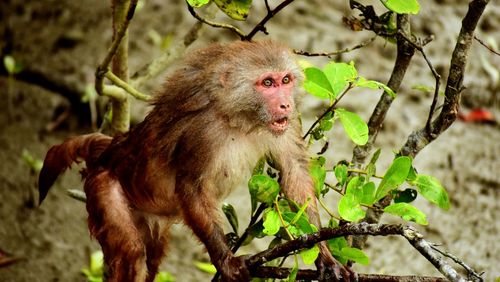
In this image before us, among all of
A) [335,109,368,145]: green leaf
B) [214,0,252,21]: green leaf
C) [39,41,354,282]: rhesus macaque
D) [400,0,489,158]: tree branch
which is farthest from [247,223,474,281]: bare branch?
[214,0,252,21]: green leaf

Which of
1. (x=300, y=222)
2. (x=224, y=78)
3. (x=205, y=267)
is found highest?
(x=224, y=78)

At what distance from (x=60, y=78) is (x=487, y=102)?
495 centimetres

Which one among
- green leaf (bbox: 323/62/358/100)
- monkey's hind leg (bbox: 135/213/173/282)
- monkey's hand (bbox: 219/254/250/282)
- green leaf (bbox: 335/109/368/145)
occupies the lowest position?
monkey's hind leg (bbox: 135/213/173/282)

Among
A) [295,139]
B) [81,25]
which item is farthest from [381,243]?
[81,25]

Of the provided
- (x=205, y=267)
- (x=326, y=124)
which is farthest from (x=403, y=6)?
(x=205, y=267)

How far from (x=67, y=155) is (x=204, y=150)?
3.95ft

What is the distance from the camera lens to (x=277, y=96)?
4426 millimetres

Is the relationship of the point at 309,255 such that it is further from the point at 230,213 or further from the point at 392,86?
the point at 392,86

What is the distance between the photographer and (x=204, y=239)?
171 inches

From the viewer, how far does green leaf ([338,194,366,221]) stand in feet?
11.4

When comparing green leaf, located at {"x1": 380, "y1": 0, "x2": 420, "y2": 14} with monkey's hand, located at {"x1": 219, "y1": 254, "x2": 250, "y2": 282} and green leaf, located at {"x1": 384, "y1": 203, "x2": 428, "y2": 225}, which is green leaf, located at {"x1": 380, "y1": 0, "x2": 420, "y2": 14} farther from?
monkey's hand, located at {"x1": 219, "y1": 254, "x2": 250, "y2": 282}

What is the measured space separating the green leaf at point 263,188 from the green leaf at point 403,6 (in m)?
1.04

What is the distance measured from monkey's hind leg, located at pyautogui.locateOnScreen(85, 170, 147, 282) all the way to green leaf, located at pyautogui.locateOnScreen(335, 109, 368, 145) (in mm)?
1710

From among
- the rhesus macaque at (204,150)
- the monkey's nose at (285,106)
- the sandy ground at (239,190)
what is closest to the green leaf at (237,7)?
the rhesus macaque at (204,150)
